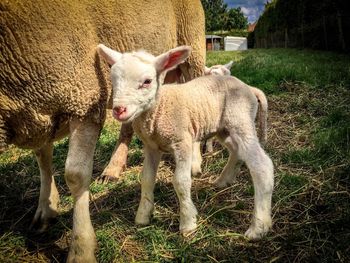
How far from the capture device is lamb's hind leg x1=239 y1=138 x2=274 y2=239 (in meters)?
2.80

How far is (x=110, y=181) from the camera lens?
13.4 feet

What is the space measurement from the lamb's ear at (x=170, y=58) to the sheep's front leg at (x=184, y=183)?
0.59 m

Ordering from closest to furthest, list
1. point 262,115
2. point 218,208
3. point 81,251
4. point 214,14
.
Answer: point 81,251, point 218,208, point 262,115, point 214,14

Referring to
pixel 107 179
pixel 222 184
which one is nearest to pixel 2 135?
pixel 107 179

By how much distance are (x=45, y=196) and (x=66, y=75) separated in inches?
53.1

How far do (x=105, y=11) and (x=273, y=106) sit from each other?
353 cm

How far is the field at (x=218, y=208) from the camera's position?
2658 millimetres

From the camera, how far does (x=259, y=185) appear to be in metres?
2.91

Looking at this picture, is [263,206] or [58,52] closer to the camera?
[58,52]

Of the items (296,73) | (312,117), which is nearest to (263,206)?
(312,117)

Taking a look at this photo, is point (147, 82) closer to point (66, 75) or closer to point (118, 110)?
point (118, 110)

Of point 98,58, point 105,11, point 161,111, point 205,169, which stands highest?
point 105,11

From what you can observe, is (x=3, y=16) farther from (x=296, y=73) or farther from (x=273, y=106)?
(x=296, y=73)

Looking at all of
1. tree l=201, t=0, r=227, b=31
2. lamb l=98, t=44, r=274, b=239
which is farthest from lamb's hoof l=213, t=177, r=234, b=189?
tree l=201, t=0, r=227, b=31
